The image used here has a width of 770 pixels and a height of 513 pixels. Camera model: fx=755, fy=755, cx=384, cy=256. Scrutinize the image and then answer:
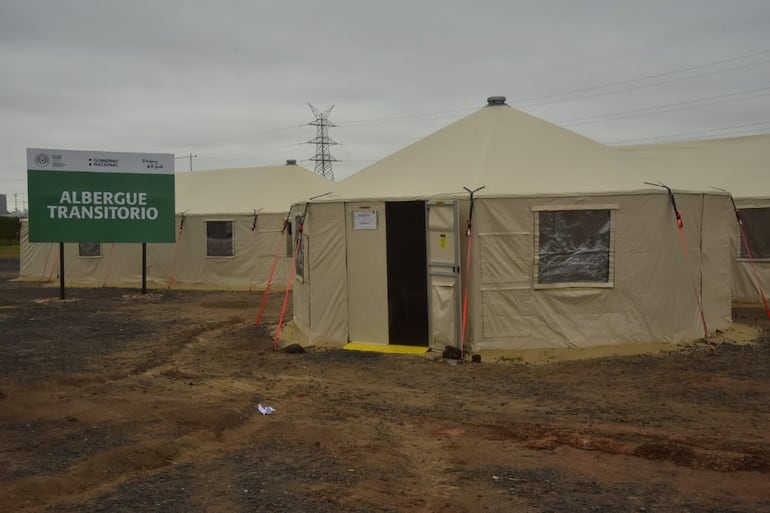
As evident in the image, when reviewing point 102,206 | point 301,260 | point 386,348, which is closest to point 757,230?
point 386,348

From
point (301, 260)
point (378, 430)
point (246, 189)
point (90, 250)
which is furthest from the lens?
point (90, 250)

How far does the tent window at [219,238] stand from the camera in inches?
819

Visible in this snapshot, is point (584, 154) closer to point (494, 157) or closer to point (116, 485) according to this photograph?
point (494, 157)

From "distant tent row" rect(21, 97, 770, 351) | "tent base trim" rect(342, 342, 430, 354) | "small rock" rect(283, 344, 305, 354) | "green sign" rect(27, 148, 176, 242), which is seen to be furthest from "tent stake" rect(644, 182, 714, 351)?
"green sign" rect(27, 148, 176, 242)

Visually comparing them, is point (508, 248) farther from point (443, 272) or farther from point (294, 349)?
point (294, 349)

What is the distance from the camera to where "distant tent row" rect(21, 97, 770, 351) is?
988cm

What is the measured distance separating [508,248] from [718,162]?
978 centimetres

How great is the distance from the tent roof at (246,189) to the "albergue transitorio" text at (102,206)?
2.63 meters

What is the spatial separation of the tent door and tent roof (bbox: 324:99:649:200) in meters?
0.37

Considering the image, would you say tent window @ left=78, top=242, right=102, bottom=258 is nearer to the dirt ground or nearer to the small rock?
the dirt ground

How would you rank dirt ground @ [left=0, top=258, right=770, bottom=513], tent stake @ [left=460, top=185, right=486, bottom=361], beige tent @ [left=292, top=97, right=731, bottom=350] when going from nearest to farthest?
1. dirt ground @ [left=0, top=258, right=770, bottom=513]
2. tent stake @ [left=460, top=185, right=486, bottom=361]
3. beige tent @ [left=292, top=97, right=731, bottom=350]

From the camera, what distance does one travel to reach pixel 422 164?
37.5 feet

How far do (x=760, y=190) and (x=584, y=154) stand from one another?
6306mm

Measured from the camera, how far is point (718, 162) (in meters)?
17.3
